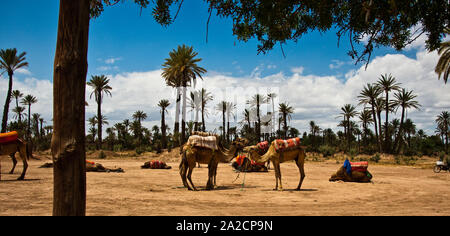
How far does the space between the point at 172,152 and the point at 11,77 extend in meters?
20.7

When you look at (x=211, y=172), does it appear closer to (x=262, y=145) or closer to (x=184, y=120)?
(x=262, y=145)

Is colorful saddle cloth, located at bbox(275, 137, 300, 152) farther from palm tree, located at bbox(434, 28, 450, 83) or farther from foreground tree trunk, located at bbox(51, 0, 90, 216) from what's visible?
palm tree, located at bbox(434, 28, 450, 83)

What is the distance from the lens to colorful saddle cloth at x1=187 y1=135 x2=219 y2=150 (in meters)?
10.6

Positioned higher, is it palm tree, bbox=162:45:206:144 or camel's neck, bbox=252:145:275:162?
palm tree, bbox=162:45:206:144

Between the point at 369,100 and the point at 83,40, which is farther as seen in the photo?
the point at 369,100

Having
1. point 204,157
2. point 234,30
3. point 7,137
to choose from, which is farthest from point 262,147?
point 7,137

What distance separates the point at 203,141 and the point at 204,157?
0.65m

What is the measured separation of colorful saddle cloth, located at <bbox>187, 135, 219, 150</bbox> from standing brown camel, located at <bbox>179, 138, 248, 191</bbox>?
126 mm

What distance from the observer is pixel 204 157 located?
35.3ft

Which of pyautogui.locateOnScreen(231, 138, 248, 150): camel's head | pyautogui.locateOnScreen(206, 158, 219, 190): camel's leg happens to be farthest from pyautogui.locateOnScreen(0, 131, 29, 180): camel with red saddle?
pyautogui.locateOnScreen(231, 138, 248, 150): camel's head

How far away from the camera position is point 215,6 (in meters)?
4.78

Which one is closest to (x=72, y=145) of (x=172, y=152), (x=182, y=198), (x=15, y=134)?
(x=182, y=198)

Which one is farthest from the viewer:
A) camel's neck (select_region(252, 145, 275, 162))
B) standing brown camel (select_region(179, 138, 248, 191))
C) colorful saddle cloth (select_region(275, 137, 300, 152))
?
camel's neck (select_region(252, 145, 275, 162))

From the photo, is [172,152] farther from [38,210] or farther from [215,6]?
[215,6]
